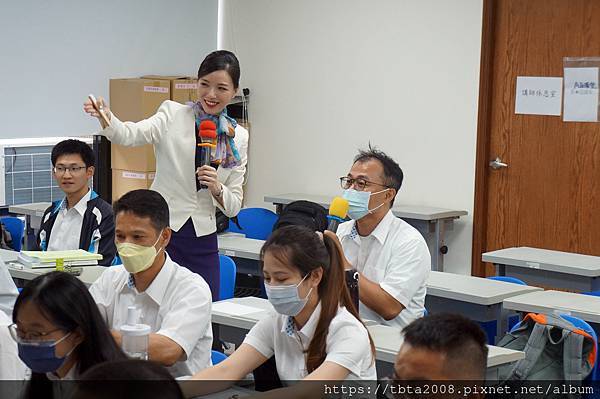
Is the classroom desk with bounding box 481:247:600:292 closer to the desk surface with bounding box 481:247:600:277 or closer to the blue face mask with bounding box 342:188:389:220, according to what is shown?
the desk surface with bounding box 481:247:600:277

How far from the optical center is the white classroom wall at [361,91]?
256 inches

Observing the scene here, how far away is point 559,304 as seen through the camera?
12.8 feet

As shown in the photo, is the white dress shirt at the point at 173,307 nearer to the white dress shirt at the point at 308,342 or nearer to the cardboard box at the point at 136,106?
the white dress shirt at the point at 308,342

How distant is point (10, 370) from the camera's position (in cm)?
252

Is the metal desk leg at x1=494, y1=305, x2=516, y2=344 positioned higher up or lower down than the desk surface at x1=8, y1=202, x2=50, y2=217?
lower down

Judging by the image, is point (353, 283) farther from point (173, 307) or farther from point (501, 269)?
point (501, 269)

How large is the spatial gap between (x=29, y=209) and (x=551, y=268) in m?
3.42

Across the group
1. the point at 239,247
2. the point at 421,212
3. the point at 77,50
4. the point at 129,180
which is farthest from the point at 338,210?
the point at 77,50

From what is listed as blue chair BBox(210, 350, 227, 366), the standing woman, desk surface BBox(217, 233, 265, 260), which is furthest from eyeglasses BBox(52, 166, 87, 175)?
blue chair BBox(210, 350, 227, 366)

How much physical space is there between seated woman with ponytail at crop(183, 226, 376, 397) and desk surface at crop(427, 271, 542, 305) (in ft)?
4.66

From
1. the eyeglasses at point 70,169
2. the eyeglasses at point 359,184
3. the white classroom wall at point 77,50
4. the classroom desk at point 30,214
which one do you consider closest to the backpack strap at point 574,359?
the eyeglasses at point 359,184

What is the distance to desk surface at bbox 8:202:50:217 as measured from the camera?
6191 millimetres

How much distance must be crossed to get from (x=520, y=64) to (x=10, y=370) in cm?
453

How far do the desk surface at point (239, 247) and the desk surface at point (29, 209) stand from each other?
143cm
